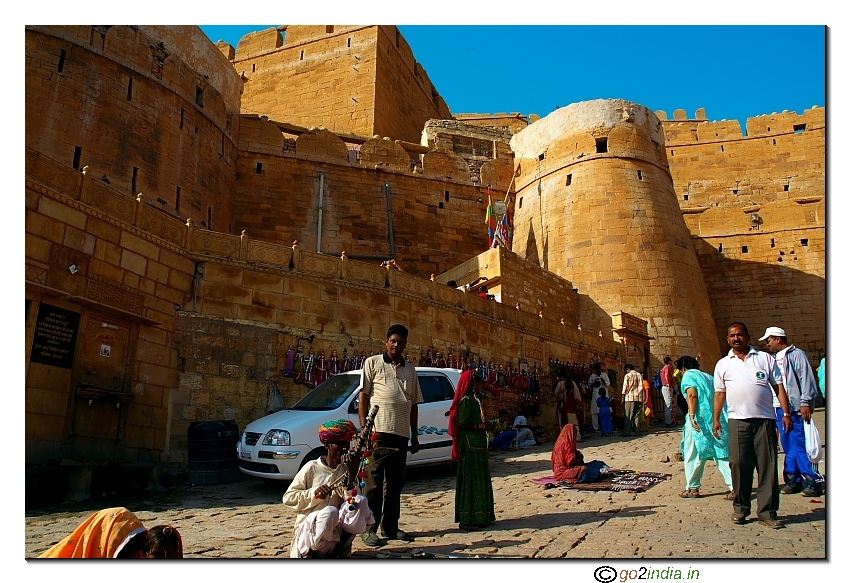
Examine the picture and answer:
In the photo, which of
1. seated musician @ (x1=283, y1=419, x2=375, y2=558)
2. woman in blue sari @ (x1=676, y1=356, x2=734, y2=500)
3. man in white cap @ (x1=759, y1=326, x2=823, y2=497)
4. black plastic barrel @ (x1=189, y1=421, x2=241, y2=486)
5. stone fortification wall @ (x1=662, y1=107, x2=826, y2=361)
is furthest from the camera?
stone fortification wall @ (x1=662, y1=107, x2=826, y2=361)

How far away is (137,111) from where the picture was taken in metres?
18.0

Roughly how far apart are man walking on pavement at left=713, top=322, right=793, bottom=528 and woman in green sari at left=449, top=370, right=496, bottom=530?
1804mm

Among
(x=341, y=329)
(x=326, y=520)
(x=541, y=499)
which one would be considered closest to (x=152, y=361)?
(x=341, y=329)

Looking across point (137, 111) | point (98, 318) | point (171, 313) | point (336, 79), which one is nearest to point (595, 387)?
point (171, 313)

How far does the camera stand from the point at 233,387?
9539 millimetres

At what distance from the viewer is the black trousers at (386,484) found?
4.88 metres

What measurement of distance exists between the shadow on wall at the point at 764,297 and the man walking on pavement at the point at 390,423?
19.9m

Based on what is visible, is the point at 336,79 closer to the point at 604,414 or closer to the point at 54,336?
the point at 604,414

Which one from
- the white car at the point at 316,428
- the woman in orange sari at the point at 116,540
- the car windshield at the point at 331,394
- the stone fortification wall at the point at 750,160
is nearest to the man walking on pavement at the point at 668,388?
the white car at the point at 316,428

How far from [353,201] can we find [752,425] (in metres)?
19.0

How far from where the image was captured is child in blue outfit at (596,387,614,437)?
42.1 ft

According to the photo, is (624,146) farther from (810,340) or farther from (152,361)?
(152,361)

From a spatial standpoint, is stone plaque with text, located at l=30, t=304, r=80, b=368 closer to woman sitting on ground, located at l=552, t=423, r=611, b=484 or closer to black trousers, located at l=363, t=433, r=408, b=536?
black trousers, located at l=363, t=433, r=408, b=536

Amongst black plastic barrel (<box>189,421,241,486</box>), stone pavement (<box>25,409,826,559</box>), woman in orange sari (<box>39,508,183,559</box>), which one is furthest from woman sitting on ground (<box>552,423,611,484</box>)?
woman in orange sari (<box>39,508,183,559</box>)
